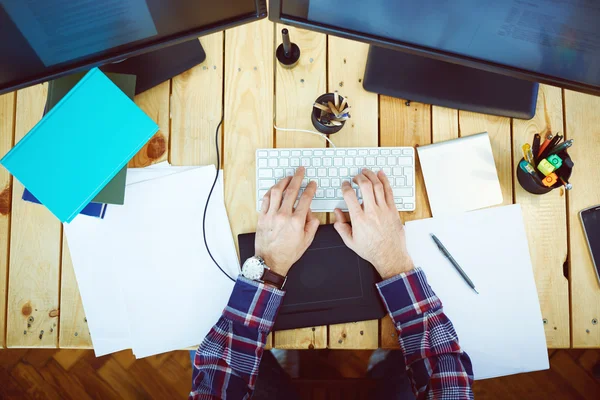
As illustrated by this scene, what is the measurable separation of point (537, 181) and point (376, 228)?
1.17ft

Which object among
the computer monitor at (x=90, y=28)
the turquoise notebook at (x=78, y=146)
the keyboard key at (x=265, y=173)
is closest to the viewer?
the computer monitor at (x=90, y=28)

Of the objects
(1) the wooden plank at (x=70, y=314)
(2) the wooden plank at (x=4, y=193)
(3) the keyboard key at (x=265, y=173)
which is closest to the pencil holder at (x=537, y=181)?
(3) the keyboard key at (x=265, y=173)

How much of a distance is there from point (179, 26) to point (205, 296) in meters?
0.57

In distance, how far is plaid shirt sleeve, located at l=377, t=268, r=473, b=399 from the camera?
781mm

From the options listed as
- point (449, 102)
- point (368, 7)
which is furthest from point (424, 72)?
point (368, 7)

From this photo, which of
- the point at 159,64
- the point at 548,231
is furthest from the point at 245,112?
the point at 548,231

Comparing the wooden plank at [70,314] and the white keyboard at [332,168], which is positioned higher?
the white keyboard at [332,168]

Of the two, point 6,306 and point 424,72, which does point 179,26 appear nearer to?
point 424,72

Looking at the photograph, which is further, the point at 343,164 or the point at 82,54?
the point at 343,164

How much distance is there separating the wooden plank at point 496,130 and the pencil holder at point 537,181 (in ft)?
0.10

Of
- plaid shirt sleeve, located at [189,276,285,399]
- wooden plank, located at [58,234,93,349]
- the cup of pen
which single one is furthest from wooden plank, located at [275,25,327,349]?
wooden plank, located at [58,234,93,349]

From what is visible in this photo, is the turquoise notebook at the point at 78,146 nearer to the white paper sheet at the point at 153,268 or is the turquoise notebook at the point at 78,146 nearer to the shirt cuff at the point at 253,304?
the white paper sheet at the point at 153,268

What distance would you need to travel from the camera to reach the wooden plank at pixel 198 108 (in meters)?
0.89

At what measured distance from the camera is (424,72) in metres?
0.89
